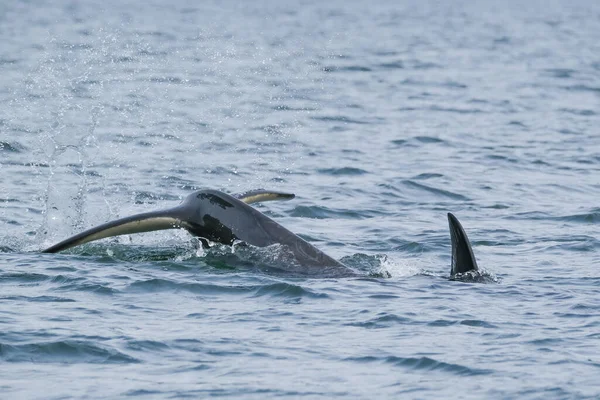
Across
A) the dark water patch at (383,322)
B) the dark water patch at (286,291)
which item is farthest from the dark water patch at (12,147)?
the dark water patch at (383,322)

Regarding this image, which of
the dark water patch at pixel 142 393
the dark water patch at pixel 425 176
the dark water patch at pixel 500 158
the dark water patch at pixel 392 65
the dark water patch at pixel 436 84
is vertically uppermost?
the dark water patch at pixel 392 65

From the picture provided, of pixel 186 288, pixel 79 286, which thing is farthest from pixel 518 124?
pixel 79 286

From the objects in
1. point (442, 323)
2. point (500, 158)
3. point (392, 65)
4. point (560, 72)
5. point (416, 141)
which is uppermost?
point (392, 65)

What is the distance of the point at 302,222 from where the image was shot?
19062mm

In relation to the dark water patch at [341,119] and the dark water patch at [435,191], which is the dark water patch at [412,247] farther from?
the dark water patch at [341,119]

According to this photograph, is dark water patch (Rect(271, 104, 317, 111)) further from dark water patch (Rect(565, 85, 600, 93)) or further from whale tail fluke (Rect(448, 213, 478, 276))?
whale tail fluke (Rect(448, 213, 478, 276))

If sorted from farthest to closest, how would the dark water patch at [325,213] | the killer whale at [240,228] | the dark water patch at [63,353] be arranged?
the dark water patch at [325,213], the killer whale at [240,228], the dark water patch at [63,353]

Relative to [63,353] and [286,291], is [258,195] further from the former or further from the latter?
[63,353]

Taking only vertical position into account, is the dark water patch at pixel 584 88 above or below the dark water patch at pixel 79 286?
above

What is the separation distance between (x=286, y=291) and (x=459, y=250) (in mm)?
1905

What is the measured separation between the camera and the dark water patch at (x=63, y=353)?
11430 millimetres

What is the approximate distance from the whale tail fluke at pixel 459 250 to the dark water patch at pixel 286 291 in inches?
59.6

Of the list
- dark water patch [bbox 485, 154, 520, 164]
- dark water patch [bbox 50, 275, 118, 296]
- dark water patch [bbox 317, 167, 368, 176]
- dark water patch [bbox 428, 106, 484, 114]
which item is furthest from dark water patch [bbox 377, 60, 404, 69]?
dark water patch [bbox 50, 275, 118, 296]

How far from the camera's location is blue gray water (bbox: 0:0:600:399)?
11.4 meters
